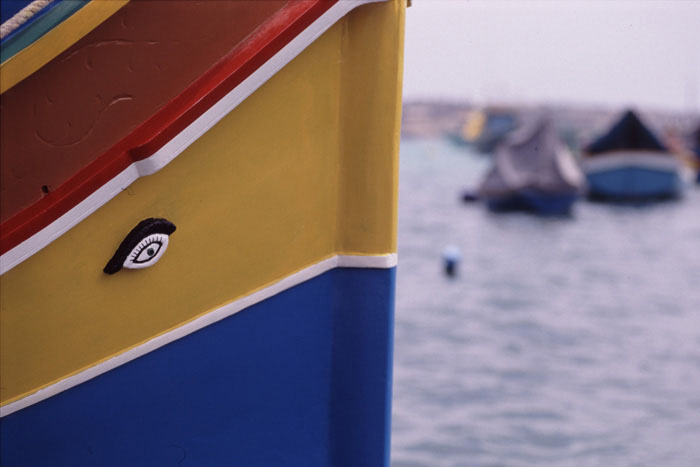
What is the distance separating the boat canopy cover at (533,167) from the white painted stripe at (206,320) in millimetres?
21450

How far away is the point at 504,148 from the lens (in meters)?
25.3

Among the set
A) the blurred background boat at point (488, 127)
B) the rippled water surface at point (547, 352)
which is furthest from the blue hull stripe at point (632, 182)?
the blurred background boat at point (488, 127)

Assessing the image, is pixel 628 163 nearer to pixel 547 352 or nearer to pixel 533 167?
pixel 533 167

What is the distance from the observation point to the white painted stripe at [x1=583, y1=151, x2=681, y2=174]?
27.3m

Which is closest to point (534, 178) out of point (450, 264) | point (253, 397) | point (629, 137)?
point (629, 137)

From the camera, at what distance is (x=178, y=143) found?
6.53 ft

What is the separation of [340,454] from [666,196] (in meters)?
28.5

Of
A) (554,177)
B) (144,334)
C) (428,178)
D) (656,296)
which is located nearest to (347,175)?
(144,334)

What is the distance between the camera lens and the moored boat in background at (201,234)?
1.92 meters

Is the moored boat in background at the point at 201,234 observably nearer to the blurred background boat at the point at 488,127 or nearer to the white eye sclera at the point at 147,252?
the white eye sclera at the point at 147,252

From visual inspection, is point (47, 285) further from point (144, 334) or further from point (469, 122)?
point (469, 122)

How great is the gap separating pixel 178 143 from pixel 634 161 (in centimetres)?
2760

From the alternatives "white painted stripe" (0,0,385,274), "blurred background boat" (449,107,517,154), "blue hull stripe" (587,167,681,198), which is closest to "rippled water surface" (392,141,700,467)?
"white painted stripe" (0,0,385,274)

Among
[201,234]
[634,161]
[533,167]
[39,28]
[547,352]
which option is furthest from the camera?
[634,161]
